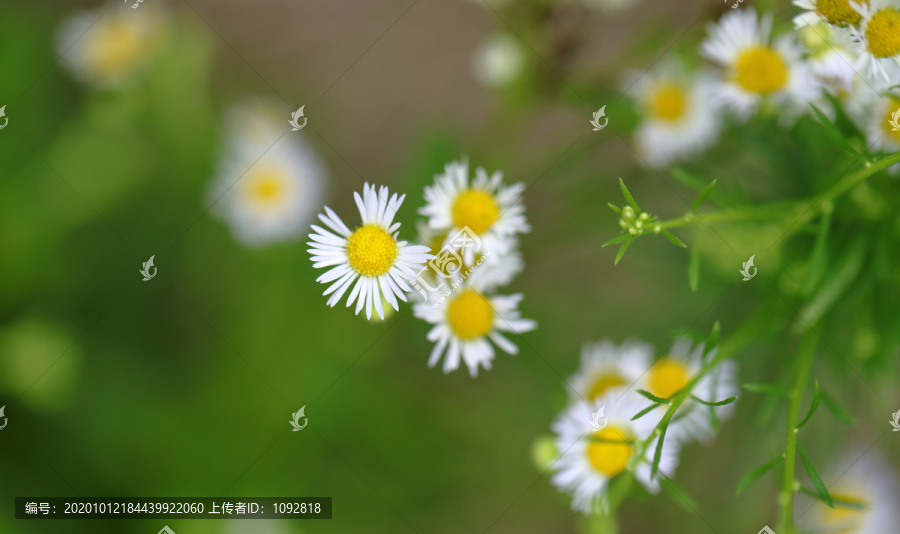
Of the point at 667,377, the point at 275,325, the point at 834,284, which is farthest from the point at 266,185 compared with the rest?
the point at 834,284

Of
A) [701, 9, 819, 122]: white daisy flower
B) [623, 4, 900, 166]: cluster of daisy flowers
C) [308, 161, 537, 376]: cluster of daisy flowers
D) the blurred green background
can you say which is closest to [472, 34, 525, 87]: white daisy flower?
the blurred green background

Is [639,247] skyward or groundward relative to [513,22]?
groundward

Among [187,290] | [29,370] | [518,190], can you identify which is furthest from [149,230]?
[518,190]

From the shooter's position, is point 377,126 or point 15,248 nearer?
point 15,248

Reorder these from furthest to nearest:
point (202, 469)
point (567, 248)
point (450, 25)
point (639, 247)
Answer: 1. point (450, 25)
2. point (567, 248)
3. point (202, 469)
4. point (639, 247)

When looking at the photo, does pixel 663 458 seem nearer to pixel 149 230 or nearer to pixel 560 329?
pixel 560 329

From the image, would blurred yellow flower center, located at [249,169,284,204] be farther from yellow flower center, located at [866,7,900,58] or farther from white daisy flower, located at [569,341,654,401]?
yellow flower center, located at [866,7,900,58]

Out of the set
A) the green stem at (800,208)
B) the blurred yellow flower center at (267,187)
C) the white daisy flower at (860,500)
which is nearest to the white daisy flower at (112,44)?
the blurred yellow flower center at (267,187)

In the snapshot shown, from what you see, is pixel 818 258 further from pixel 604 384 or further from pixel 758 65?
pixel 604 384
